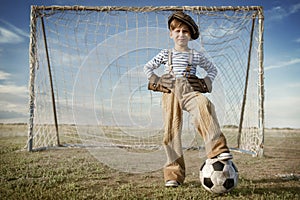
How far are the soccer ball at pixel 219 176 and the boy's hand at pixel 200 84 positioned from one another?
2.63 ft

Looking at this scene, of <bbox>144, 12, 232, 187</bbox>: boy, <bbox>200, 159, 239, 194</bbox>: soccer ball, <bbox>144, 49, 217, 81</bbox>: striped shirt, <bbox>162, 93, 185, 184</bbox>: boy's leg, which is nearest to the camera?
<bbox>200, 159, 239, 194</bbox>: soccer ball

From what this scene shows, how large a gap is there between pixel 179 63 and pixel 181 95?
408mm

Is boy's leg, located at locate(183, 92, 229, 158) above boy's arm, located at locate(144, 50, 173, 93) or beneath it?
beneath

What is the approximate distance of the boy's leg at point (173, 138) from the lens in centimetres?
331

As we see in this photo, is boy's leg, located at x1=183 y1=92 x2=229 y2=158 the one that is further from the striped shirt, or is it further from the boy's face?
the boy's face

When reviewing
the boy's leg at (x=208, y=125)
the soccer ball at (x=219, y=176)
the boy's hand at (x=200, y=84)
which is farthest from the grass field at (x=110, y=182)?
the boy's hand at (x=200, y=84)

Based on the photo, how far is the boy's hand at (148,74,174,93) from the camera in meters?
3.33

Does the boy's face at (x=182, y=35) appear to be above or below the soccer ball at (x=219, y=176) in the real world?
above

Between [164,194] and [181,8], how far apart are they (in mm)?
4976

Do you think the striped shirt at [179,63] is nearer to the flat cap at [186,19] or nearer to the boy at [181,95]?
the boy at [181,95]

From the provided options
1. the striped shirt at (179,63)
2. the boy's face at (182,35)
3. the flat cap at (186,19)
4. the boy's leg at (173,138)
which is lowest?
the boy's leg at (173,138)

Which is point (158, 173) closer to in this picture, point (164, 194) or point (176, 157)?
point (176, 157)

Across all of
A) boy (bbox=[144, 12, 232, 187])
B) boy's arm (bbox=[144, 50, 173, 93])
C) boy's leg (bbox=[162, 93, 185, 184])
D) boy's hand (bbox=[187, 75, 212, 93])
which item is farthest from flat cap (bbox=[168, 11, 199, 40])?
boy's leg (bbox=[162, 93, 185, 184])

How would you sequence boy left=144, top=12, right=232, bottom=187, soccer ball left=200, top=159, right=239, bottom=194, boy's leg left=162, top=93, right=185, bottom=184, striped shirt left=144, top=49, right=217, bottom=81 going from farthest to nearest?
striped shirt left=144, top=49, right=217, bottom=81, boy's leg left=162, top=93, right=185, bottom=184, boy left=144, top=12, right=232, bottom=187, soccer ball left=200, top=159, right=239, bottom=194
